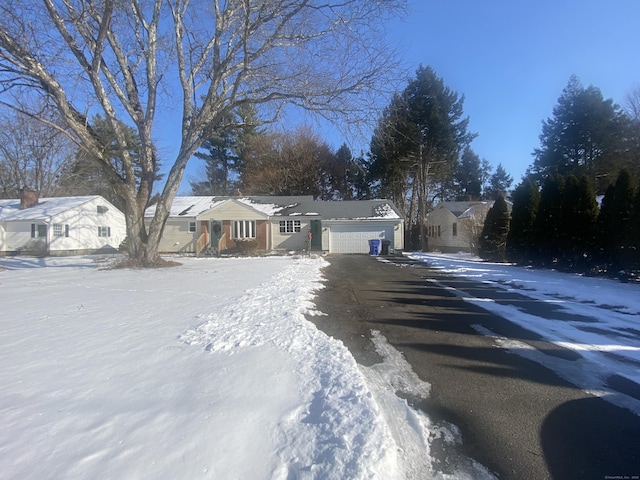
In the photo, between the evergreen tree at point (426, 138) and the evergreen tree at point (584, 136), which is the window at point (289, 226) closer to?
the evergreen tree at point (426, 138)

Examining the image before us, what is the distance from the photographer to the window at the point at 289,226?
83.7 ft

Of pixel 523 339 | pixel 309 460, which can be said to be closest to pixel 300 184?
pixel 523 339

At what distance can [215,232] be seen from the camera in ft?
80.2

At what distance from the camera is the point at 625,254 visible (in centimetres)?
1018

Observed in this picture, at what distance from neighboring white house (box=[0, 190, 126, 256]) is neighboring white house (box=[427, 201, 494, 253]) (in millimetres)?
27586

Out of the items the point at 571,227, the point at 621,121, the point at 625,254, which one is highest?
the point at 621,121

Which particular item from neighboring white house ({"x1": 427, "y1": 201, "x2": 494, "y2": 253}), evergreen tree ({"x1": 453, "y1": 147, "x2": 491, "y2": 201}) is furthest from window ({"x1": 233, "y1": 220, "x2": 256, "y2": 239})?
evergreen tree ({"x1": 453, "y1": 147, "x2": 491, "y2": 201})

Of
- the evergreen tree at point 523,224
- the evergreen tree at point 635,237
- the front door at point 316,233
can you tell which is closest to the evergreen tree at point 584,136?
the evergreen tree at point 523,224

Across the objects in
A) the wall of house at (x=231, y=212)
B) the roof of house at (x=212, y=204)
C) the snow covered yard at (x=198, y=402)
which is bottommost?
the snow covered yard at (x=198, y=402)

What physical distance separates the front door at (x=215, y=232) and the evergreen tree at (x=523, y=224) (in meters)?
17.2

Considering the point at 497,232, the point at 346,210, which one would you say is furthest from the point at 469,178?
the point at 497,232

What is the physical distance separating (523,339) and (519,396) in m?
1.98

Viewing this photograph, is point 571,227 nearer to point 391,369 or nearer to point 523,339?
point 523,339

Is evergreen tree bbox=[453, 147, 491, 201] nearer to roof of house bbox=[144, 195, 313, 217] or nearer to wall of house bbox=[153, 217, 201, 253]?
roof of house bbox=[144, 195, 313, 217]
